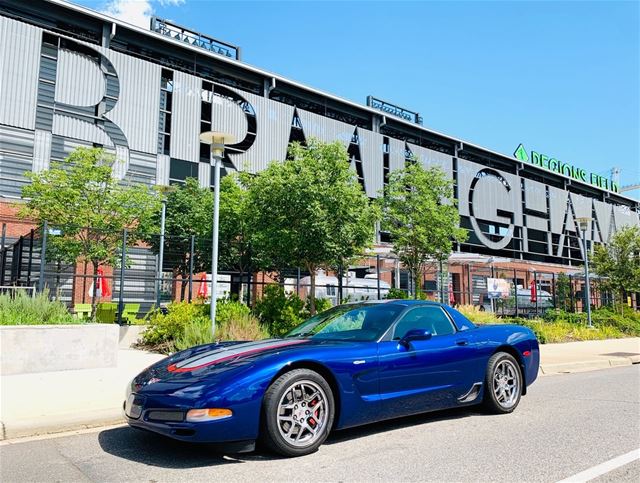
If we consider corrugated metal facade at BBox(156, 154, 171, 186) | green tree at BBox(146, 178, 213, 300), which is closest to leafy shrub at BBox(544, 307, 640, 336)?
green tree at BBox(146, 178, 213, 300)

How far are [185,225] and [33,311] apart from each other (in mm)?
15714

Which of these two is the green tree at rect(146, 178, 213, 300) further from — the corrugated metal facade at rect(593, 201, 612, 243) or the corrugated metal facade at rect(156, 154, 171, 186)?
the corrugated metal facade at rect(593, 201, 612, 243)

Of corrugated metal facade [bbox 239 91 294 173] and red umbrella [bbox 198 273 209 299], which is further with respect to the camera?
corrugated metal facade [bbox 239 91 294 173]

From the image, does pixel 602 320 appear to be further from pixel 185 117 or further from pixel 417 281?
pixel 185 117

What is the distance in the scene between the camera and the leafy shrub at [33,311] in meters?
9.45

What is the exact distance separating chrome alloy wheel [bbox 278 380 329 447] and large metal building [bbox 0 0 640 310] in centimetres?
1776

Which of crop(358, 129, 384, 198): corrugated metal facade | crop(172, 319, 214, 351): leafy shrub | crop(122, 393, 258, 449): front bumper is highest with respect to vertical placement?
crop(358, 129, 384, 198): corrugated metal facade

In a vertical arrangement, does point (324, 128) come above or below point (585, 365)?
above

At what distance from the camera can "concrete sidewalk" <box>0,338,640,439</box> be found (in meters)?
5.57

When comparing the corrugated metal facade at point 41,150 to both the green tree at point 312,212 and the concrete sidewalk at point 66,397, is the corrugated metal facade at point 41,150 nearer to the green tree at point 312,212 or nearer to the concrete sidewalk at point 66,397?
the green tree at point 312,212

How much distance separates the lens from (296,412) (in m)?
4.46

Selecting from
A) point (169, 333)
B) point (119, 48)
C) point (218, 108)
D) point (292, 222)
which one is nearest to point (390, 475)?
point (169, 333)

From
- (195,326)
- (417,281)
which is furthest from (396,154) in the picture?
(195,326)

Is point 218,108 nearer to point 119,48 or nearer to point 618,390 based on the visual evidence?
point 119,48
